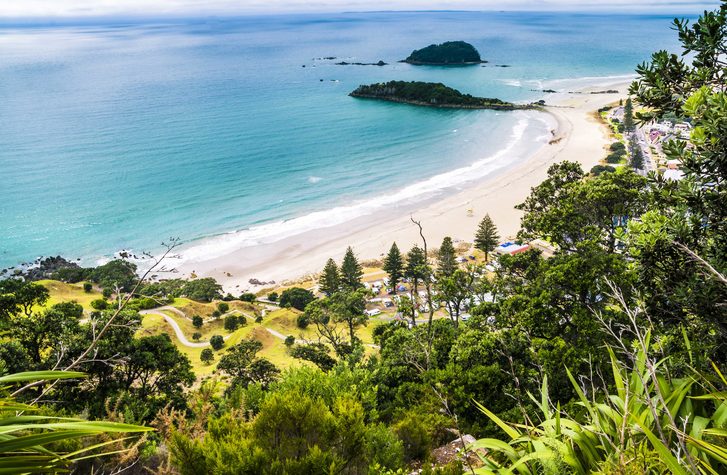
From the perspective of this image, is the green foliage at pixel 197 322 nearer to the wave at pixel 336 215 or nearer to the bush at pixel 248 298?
the bush at pixel 248 298

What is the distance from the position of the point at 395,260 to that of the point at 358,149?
30.7 metres

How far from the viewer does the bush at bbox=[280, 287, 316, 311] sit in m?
32.9

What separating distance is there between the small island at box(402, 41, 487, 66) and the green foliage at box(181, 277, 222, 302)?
12729cm

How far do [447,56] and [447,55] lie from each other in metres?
0.49

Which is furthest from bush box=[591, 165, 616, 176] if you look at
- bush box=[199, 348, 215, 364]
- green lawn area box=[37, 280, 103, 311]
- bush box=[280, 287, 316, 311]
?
green lawn area box=[37, 280, 103, 311]

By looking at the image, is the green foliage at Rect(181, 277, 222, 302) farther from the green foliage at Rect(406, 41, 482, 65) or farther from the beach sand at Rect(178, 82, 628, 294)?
the green foliage at Rect(406, 41, 482, 65)

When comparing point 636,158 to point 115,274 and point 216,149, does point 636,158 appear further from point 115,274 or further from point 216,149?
point 115,274

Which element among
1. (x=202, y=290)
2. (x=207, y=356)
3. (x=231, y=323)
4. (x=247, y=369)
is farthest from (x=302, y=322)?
(x=247, y=369)

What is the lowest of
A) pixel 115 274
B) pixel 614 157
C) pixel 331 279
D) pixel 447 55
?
pixel 331 279

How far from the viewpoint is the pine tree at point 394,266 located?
34.7 m

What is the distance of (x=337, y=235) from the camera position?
42.2 m

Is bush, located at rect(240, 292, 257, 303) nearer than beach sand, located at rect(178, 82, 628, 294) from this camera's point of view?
Yes

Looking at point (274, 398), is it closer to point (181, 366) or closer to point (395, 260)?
point (181, 366)

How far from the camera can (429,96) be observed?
9019 cm
